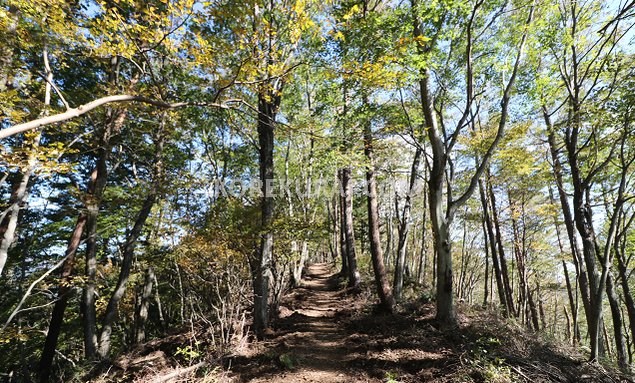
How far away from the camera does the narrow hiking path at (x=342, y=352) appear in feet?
15.7

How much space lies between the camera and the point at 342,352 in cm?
576

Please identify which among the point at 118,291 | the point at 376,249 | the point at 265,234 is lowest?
the point at 118,291

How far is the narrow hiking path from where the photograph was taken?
15.7 feet

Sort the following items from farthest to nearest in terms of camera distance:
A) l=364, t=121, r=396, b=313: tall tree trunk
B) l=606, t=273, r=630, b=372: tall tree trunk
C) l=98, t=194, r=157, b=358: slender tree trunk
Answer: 1. l=98, t=194, r=157, b=358: slender tree trunk
2. l=364, t=121, r=396, b=313: tall tree trunk
3. l=606, t=273, r=630, b=372: tall tree trunk

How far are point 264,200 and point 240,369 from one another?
340 centimetres

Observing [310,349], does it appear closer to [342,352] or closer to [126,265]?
[342,352]

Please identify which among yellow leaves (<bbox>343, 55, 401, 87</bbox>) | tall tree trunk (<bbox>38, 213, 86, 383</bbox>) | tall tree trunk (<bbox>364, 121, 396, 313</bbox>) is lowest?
tall tree trunk (<bbox>38, 213, 86, 383</bbox>)

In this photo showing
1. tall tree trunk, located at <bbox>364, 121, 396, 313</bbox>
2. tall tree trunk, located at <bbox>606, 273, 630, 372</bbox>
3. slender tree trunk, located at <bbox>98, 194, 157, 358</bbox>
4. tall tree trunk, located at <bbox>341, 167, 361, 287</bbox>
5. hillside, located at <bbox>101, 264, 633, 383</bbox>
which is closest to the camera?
hillside, located at <bbox>101, 264, 633, 383</bbox>

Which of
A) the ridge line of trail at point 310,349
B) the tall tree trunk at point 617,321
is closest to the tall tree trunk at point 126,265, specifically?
the ridge line of trail at point 310,349

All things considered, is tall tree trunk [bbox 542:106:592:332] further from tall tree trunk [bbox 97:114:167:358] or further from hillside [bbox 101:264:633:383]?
tall tree trunk [bbox 97:114:167:358]

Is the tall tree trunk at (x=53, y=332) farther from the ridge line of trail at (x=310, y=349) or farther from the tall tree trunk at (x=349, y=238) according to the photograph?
the tall tree trunk at (x=349, y=238)

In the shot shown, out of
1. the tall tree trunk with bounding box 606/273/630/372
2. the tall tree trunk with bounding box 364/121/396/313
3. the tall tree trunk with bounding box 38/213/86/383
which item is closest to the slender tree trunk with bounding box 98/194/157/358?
the tall tree trunk with bounding box 38/213/86/383

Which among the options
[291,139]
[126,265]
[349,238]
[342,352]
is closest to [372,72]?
[291,139]

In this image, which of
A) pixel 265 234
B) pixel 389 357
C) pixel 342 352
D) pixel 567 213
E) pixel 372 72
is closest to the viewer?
pixel 372 72
